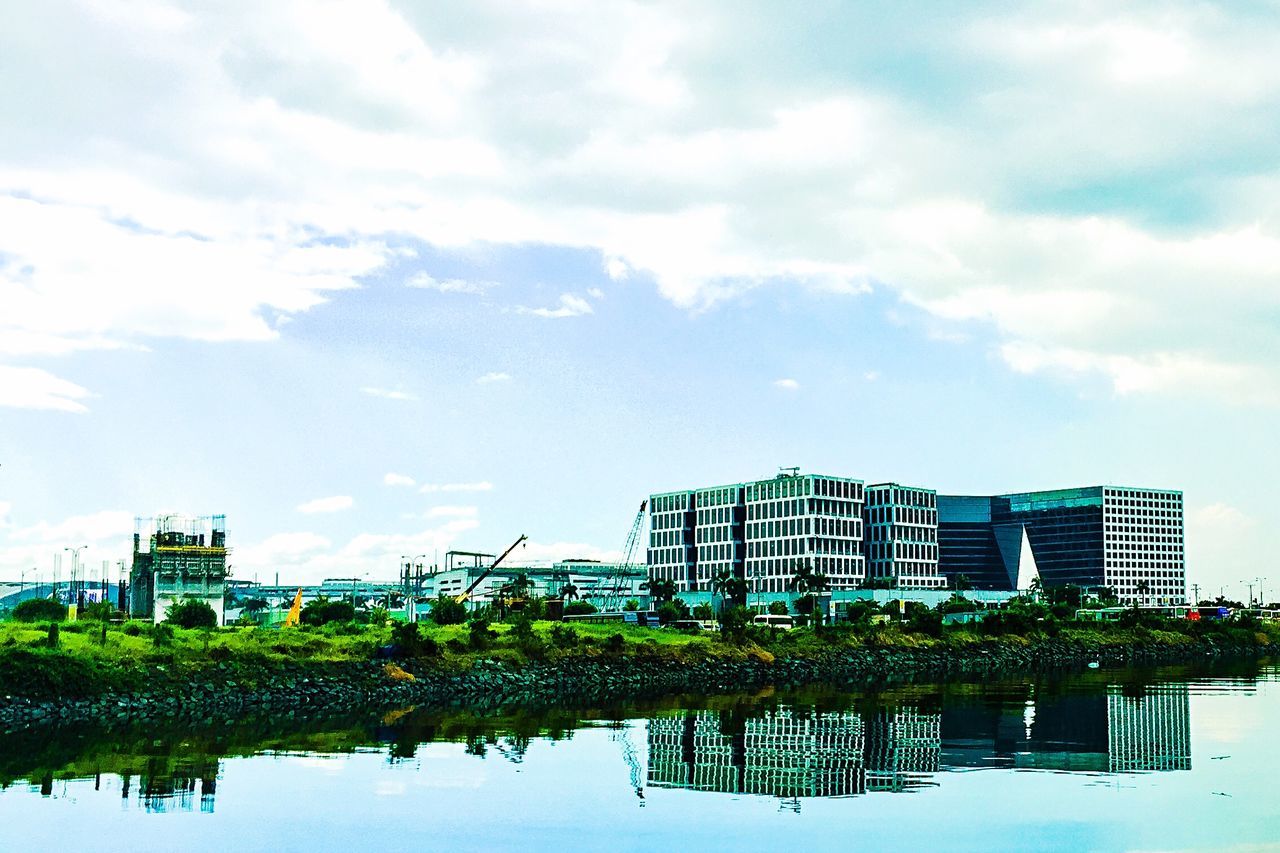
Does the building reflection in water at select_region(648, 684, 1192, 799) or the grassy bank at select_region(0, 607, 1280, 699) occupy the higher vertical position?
the grassy bank at select_region(0, 607, 1280, 699)

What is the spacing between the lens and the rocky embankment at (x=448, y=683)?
83.2 meters

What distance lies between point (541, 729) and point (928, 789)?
30.2 meters

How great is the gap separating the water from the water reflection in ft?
0.66

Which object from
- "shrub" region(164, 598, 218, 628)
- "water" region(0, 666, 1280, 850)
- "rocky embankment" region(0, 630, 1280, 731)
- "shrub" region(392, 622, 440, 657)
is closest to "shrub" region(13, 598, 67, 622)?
"shrub" region(164, 598, 218, 628)

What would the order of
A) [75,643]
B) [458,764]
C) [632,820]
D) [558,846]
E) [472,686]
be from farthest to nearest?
[472,686] < [75,643] < [458,764] < [632,820] < [558,846]

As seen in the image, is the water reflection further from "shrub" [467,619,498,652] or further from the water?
"shrub" [467,619,498,652]

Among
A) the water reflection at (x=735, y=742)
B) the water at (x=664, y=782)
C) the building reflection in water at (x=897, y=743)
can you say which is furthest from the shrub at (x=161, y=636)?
the building reflection in water at (x=897, y=743)

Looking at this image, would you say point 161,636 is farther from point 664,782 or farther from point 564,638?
point 664,782

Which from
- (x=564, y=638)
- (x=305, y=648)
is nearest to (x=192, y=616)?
(x=564, y=638)

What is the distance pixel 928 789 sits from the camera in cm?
5047

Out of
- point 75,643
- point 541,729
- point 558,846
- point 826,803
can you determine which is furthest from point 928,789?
point 75,643

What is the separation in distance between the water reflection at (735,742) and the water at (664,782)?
202 mm

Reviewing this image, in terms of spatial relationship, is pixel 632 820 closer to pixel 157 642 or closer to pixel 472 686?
pixel 472 686

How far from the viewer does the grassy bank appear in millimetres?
86188
